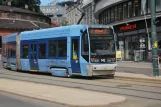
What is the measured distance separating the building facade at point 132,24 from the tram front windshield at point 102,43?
16.2 m

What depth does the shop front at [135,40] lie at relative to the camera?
3897cm

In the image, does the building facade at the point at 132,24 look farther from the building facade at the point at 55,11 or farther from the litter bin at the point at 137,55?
the building facade at the point at 55,11

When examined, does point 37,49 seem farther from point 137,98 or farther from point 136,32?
point 136,32

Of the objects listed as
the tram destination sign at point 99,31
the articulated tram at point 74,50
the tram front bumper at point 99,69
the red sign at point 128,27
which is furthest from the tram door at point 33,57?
the red sign at point 128,27

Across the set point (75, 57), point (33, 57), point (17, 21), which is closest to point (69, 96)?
point (75, 57)

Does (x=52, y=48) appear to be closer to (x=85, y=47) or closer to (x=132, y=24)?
(x=85, y=47)

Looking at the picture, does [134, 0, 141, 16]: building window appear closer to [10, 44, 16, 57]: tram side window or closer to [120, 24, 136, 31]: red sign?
[120, 24, 136, 31]: red sign

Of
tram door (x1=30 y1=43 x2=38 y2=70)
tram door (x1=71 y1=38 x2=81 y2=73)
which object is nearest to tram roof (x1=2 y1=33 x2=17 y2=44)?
tram door (x1=30 y1=43 x2=38 y2=70)

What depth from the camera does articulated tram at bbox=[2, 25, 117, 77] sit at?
19625 millimetres

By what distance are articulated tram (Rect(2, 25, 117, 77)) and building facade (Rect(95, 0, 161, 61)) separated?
49.3ft

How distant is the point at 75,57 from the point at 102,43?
1677mm

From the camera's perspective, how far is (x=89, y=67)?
63.7 feet

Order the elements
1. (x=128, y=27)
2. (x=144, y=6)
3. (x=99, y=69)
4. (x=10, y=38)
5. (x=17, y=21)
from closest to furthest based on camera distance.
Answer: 1. (x=99, y=69)
2. (x=10, y=38)
3. (x=144, y=6)
4. (x=128, y=27)
5. (x=17, y=21)

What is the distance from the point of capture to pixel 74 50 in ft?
66.6
